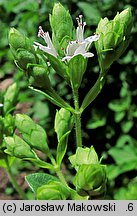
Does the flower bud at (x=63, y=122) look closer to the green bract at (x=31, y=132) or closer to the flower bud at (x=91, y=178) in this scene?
the green bract at (x=31, y=132)

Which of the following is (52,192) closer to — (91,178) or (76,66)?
(91,178)

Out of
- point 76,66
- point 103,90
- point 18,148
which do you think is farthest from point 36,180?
point 103,90

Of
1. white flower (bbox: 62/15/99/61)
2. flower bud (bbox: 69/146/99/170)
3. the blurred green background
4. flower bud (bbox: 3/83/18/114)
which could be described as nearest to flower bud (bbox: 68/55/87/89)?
white flower (bbox: 62/15/99/61)

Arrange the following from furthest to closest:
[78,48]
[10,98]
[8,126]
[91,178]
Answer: [10,98] < [8,126] < [78,48] < [91,178]

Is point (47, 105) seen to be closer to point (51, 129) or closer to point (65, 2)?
point (51, 129)

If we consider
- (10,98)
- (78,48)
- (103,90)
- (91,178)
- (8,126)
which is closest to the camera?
(91,178)

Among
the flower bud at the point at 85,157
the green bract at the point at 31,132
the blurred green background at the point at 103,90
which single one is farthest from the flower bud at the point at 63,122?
the blurred green background at the point at 103,90

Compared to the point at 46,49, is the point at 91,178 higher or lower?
lower
